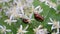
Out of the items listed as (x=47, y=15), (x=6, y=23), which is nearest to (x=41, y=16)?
(x=47, y=15)

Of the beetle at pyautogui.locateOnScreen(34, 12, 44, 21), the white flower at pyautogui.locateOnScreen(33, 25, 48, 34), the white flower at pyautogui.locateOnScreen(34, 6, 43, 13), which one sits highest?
the white flower at pyautogui.locateOnScreen(34, 6, 43, 13)

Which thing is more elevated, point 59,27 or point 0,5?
point 0,5

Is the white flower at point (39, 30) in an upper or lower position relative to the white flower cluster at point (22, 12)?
lower

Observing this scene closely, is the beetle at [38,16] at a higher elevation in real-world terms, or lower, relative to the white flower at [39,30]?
higher

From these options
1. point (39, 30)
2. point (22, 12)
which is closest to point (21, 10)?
point (22, 12)

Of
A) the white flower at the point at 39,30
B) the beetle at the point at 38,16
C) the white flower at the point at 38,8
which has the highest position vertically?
the white flower at the point at 38,8

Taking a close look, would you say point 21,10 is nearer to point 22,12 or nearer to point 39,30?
point 22,12

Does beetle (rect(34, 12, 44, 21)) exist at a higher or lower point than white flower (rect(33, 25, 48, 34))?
higher

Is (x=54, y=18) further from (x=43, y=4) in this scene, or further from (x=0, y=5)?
(x=0, y=5)

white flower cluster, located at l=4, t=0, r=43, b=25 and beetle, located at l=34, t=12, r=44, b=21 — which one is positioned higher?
white flower cluster, located at l=4, t=0, r=43, b=25
